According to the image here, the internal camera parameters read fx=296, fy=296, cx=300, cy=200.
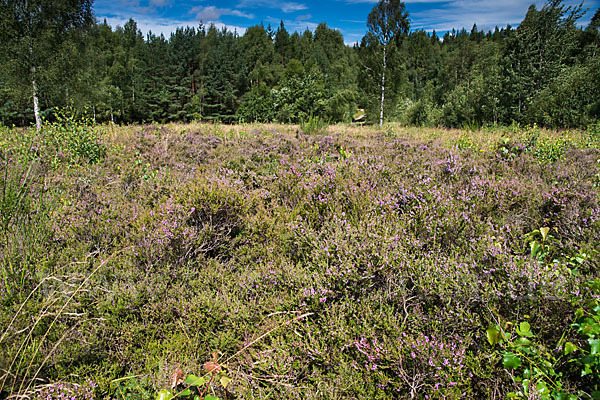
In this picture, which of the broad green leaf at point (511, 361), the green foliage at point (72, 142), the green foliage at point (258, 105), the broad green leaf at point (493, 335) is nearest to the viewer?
the broad green leaf at point (511, 361)

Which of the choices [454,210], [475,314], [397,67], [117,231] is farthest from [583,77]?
[117,231]

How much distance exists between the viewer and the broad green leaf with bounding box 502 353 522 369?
5.79ft

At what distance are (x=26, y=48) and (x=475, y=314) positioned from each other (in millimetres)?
18548

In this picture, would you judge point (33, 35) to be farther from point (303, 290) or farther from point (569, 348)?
point (569, 348)

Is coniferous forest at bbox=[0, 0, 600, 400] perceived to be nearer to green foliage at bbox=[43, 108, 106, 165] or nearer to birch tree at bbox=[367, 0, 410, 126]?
green foliage at bbox=[43, 108, 106, 165]

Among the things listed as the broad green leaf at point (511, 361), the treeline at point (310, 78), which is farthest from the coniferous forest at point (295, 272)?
the treeline at point (310, 78)

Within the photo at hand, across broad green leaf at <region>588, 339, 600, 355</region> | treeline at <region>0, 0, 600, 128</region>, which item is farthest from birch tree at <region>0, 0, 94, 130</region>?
broad green leaf at <region>588, 339, 600, 355</region>

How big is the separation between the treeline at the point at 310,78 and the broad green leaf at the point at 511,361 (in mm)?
7409

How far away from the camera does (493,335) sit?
1913 millimetres

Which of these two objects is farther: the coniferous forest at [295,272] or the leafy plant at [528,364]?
the coniferous forest at [295,272]

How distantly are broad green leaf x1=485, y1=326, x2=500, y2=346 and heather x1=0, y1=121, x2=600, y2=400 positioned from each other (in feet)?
0.04

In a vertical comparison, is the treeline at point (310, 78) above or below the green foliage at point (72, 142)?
above

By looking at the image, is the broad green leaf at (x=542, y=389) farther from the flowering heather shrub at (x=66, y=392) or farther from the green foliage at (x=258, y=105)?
the green foliage at (x=258, y=105)

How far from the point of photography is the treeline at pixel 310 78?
60.2 ft
